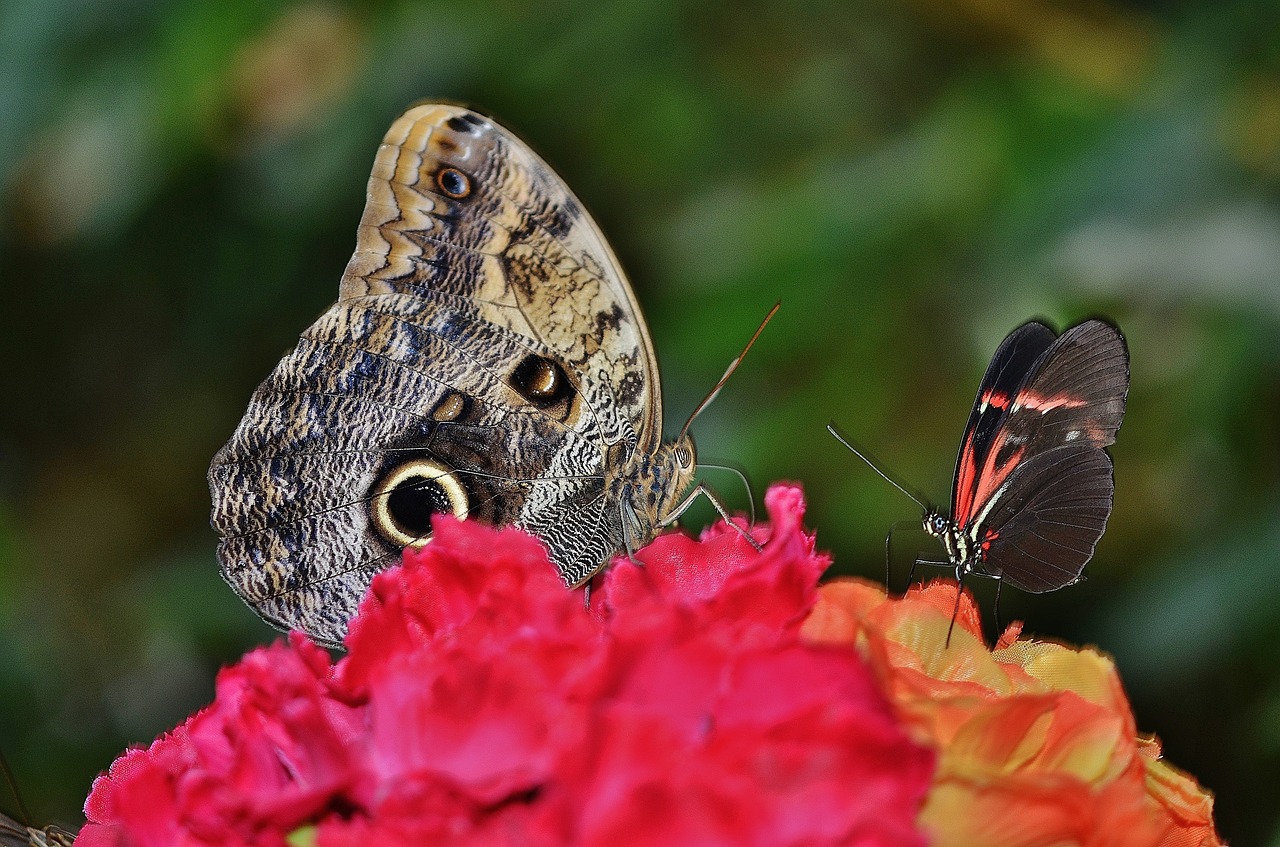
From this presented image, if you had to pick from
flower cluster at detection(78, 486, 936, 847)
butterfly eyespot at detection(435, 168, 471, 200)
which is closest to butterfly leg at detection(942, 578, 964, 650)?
flower cluster at detection(78, 486, 936, 847)

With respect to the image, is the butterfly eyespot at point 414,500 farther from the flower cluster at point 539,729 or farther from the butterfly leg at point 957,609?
the butterfly leg at point 957,609

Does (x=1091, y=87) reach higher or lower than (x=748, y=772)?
higher

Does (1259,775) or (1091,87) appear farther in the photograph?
(1091,87)

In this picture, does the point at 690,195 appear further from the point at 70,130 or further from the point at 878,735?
the point at 878,735

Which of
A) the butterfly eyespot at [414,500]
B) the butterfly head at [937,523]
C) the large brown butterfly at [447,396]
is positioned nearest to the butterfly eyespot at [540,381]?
the large brown butterfly at [447,396]

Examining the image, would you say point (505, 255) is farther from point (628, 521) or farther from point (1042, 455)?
point (1042, 455)

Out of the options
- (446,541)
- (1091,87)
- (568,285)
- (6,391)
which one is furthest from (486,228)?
(6,391)

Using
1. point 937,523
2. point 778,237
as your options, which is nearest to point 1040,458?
point 937,523
